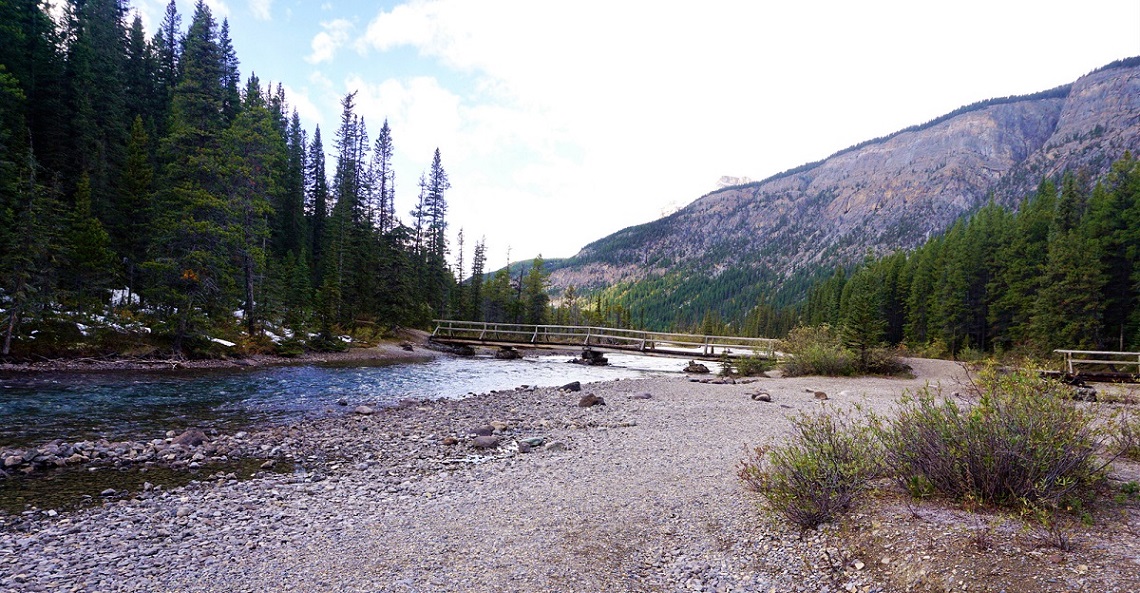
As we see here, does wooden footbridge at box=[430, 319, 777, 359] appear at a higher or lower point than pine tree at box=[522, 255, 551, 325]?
lower

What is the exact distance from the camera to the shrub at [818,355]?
21.1 meters

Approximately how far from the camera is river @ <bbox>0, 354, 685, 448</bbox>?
33.7 ft

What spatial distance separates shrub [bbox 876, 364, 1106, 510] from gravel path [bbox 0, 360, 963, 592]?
936 millimetres

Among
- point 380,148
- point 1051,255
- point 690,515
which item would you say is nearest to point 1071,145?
point 1051,255

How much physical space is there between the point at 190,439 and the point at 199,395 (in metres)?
6.61

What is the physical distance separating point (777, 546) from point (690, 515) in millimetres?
1168

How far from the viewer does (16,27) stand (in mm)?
29922

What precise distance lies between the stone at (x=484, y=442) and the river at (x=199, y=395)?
18.5ft

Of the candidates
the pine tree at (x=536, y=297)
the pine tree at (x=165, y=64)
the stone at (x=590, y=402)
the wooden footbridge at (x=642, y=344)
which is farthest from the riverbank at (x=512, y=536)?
the pine tree at (x=536, y=297)

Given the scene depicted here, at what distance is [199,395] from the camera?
47.4ft

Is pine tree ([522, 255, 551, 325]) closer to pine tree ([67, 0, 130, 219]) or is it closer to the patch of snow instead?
pine tree ([67, 0, 130, 219])

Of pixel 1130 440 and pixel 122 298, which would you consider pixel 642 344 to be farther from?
pixel 122 298

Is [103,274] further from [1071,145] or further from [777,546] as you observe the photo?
[1071,145]

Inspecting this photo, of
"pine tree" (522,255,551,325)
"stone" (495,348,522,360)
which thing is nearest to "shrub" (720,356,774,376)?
"stone" (495,348,522,360)
